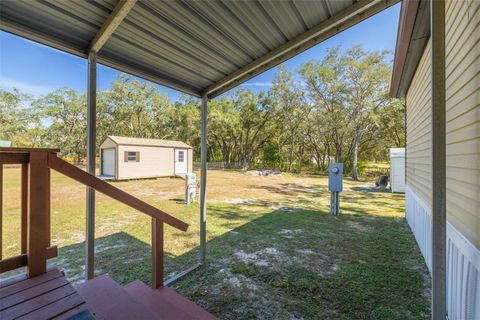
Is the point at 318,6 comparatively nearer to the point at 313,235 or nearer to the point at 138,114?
the point at 313,235

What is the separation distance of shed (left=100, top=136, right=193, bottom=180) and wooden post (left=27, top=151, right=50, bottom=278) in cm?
1188

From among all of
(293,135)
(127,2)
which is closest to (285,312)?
(127,2)

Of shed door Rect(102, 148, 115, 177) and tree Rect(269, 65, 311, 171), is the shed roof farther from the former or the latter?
tree Rect(269, 65, 311, 171)

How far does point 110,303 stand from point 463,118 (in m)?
2.95

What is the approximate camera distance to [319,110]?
56.0 feet

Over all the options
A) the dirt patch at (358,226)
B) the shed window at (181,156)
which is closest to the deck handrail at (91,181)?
the dirt patch at (358,226)

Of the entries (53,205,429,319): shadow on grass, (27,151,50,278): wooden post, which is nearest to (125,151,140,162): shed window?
(53,205,429,319): shadow on grass

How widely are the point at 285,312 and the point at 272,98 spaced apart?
66.6 ft

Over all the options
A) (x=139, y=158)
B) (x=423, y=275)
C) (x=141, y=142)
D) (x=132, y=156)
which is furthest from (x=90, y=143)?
(x=141, y=142)

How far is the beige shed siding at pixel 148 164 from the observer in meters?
12.3

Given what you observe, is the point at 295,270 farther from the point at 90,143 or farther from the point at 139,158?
the point at 139,158

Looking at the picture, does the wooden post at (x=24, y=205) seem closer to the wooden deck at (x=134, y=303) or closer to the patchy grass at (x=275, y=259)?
the wooden deck at (x=134, y=303)

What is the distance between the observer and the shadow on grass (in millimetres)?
2250

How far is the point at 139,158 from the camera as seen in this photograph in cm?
1307
